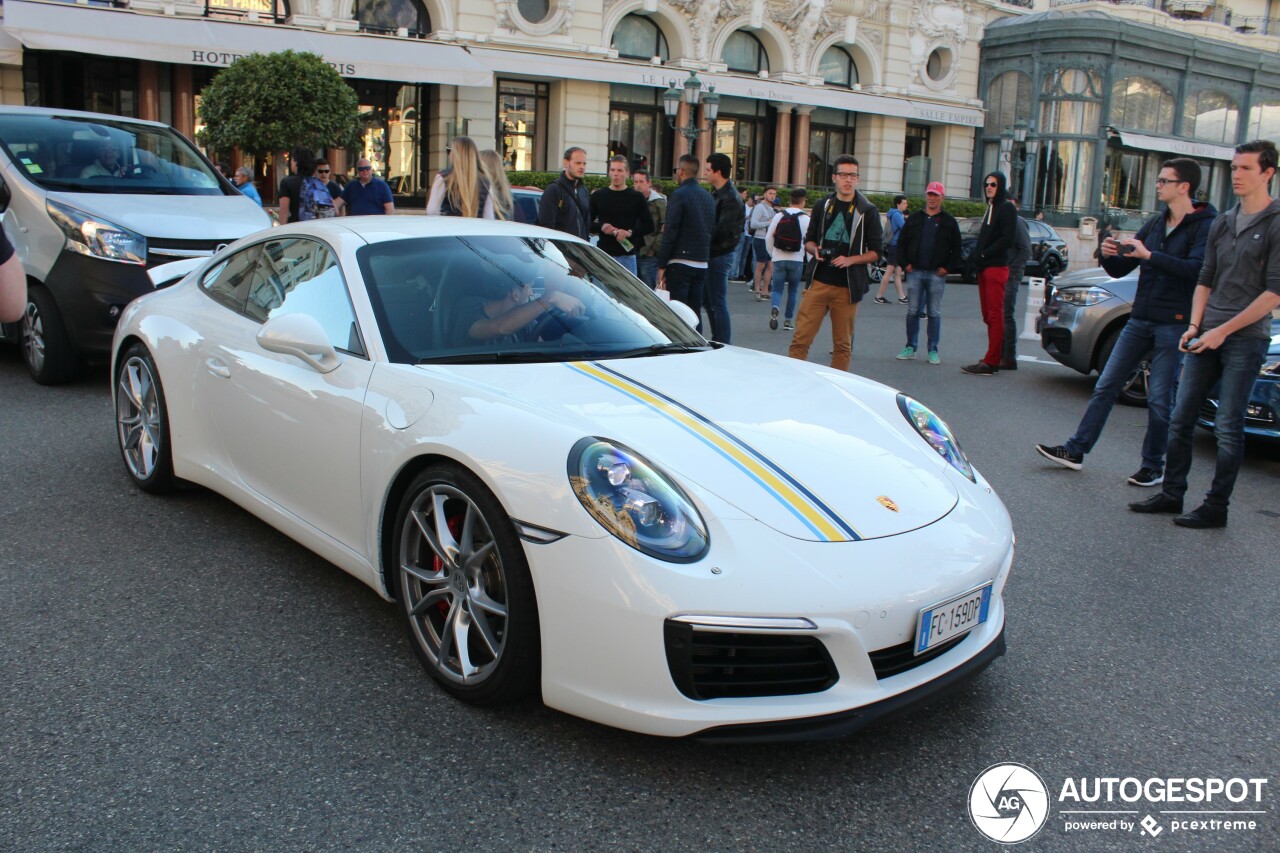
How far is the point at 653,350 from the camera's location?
397 centimetres

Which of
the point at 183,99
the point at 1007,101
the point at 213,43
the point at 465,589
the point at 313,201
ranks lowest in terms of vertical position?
the point at 465,589

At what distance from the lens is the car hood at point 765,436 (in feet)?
9.58

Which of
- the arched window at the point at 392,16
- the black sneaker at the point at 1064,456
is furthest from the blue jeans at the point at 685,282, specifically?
the arched window at the point at 392,16

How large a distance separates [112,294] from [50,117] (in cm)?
195

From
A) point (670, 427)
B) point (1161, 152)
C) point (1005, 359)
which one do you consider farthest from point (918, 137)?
point (670, 427)

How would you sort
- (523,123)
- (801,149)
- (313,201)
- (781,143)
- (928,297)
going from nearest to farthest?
(928,297) → (313,201) → (523,123) → (781,143) → (801,149)

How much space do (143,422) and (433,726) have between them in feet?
8.81

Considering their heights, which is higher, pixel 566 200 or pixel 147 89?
pixel 147 89

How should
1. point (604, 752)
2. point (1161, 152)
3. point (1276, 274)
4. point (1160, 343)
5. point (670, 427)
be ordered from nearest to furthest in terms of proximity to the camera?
1. point (604, 752)
2. point (670, 427)
3. point (1276, 274)
4. point (1160, 343)
5. point (1161, 152)

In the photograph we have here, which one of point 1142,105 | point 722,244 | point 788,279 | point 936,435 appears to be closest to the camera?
point 936,435

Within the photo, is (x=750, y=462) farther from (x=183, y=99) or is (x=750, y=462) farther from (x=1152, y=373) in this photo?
(x=183, y=99)

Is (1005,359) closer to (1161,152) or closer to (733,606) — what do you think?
(733,606)

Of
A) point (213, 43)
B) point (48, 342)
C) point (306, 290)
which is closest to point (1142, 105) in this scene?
point (213, 43)

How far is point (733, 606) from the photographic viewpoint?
2611 millimetres
